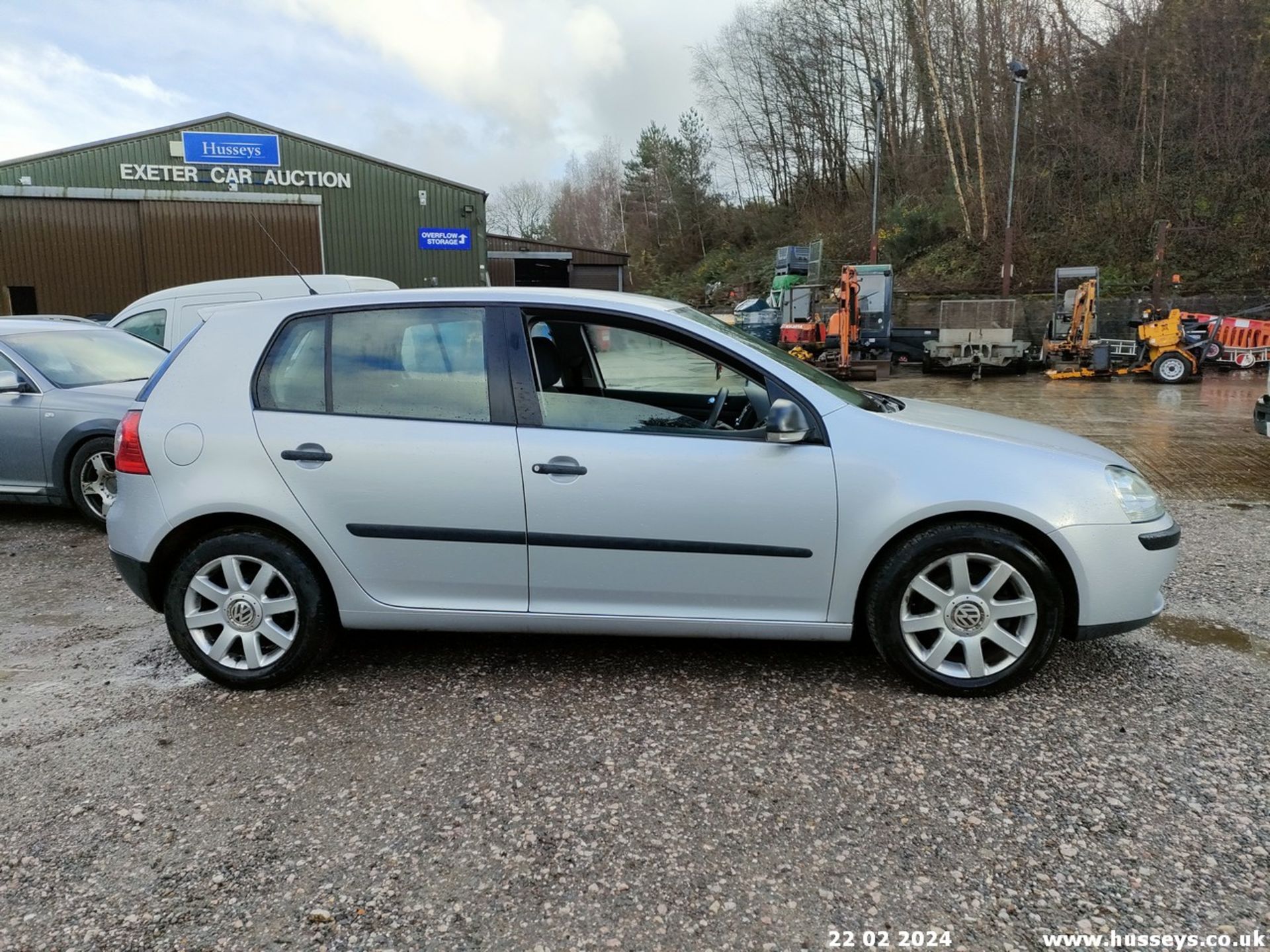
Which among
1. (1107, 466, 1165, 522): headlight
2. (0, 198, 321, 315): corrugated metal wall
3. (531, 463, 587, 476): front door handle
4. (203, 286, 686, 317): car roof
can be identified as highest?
(0, 198, 321, 315): corrugated metal wall

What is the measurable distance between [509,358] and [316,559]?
3.58 ft

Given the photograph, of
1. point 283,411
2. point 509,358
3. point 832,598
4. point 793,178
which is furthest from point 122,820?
point 793,178

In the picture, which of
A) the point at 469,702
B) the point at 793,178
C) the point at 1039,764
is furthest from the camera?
the point at 793,178

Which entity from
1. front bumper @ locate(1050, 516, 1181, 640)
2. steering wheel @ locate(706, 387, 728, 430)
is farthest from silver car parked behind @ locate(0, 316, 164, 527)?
front bumper @ locate(1050, 516, 1181, 640)

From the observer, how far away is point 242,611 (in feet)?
11.1

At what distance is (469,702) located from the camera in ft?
10.9

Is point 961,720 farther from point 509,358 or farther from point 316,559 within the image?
point 316,559

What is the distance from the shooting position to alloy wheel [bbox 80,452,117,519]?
598 centimetres

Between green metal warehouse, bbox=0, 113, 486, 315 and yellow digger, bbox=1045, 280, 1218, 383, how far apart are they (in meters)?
14.0

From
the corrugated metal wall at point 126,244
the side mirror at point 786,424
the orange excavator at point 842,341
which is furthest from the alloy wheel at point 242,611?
the corrugated metal wall at point 126,244

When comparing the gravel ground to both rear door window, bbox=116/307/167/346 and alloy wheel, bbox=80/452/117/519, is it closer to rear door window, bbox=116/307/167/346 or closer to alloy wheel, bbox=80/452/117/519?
alloy wheel, bbox=80/452/117/519

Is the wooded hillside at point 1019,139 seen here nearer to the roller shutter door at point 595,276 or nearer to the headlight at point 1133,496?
the roller shutter door at point 595,276

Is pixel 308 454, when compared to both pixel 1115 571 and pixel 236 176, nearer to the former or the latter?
pixel 1115 571

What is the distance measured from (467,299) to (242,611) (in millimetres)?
1514
